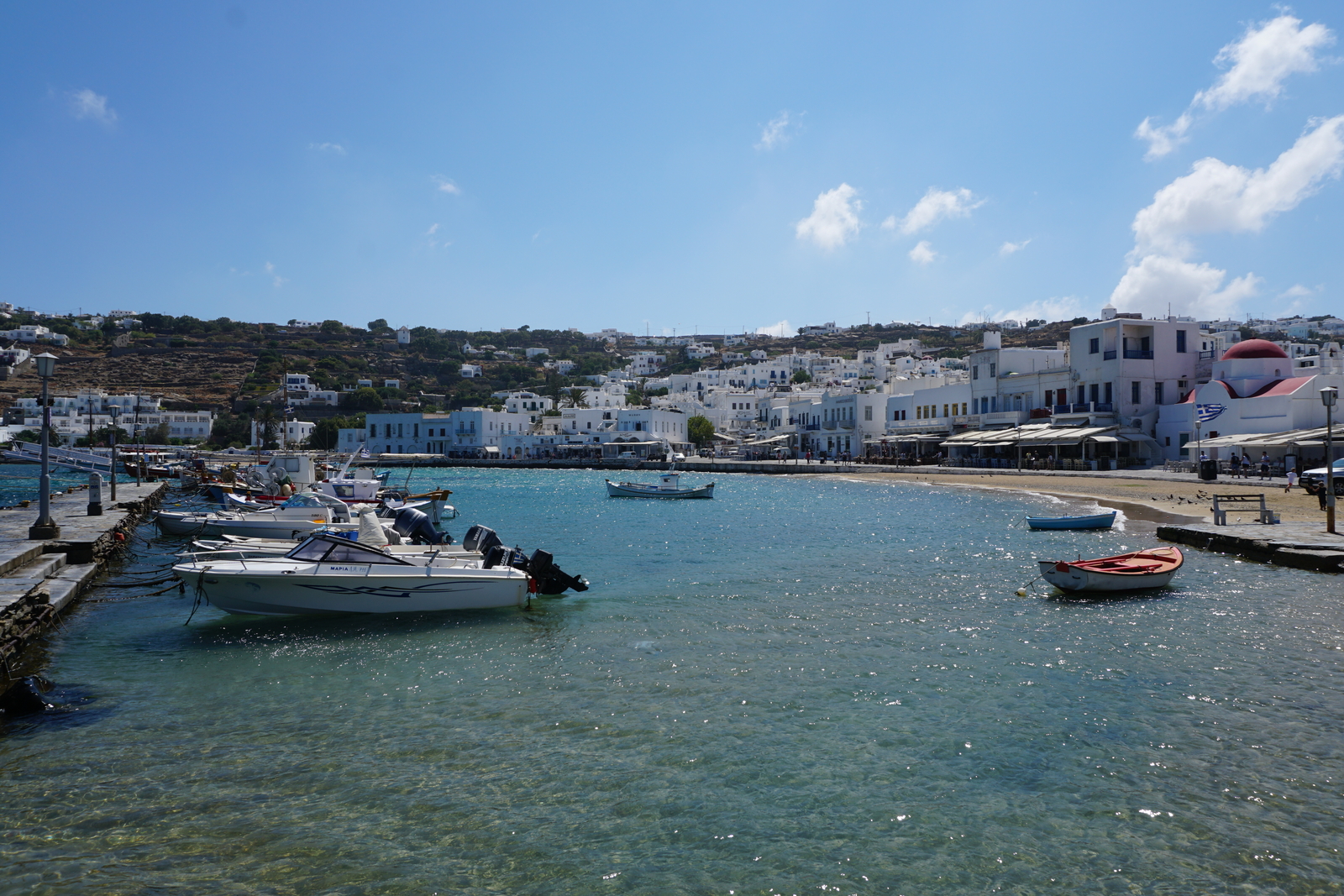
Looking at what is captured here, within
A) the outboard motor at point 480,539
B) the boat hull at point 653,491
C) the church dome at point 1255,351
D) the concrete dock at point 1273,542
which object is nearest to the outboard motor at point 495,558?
the outboard motor at point 480,539

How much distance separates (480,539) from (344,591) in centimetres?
375

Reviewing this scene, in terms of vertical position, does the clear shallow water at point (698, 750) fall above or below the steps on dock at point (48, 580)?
below

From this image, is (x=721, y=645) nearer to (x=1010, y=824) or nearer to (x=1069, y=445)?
(x=1010, y=824)

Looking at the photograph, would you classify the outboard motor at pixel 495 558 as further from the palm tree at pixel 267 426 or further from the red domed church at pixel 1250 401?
the palm tree at pixel 267 426

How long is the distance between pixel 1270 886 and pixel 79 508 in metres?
33.9

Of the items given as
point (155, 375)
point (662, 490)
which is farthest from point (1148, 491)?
point (155, 375)

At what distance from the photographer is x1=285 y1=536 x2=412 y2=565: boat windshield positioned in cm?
1510

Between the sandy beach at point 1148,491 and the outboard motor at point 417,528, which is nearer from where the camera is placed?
the outboard motor at point 417,528

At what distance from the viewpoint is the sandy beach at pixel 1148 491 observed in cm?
2906

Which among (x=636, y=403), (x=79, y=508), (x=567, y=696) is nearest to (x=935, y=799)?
(x=567, y=696)

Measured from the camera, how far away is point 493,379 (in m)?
170

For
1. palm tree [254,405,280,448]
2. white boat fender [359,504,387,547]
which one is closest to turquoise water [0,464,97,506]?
palm tree [254,405,280,448]

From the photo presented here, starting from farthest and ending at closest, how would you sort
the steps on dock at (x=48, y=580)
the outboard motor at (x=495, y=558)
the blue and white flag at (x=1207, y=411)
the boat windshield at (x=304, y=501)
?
the blue and white flag at (x=1207, y=411), the boat windshield at (x=304, y=501), the outboard motor at (x=495, y=558), the steps on dock at (x=48, y=580)

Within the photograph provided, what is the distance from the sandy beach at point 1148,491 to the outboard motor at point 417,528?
23833mm
